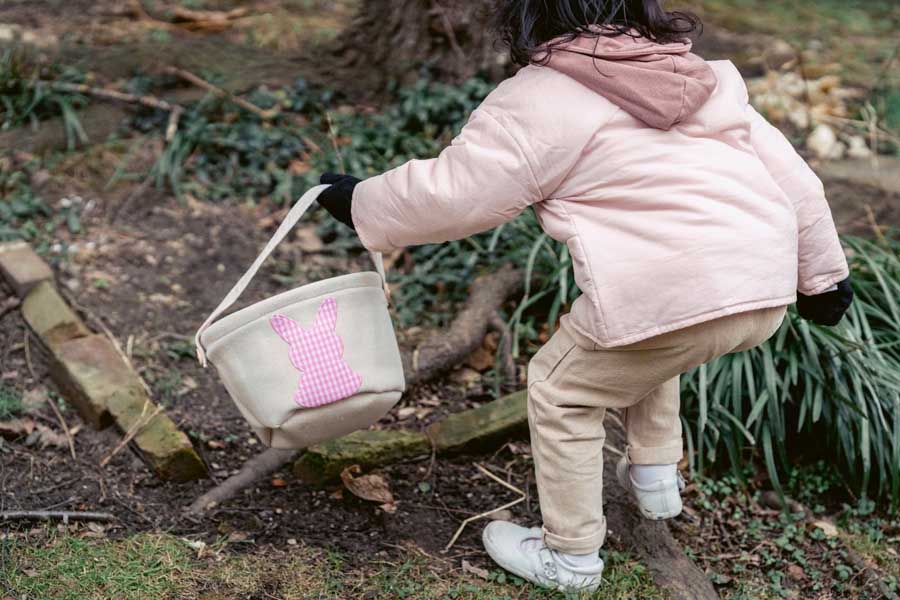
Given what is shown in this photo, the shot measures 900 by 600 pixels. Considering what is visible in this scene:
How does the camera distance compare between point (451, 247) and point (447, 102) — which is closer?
point (451, 247)

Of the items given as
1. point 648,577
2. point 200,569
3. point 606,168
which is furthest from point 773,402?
point 200,569

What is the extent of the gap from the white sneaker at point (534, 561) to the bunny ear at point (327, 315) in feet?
2.56

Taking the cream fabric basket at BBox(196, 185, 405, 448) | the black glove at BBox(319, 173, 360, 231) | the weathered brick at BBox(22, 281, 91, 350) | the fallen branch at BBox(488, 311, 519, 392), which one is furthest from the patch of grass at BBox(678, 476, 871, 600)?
the weathered brick at BBox(22, 281, 91, 350)

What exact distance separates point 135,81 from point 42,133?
523 mm

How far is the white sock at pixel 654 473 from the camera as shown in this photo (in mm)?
2562

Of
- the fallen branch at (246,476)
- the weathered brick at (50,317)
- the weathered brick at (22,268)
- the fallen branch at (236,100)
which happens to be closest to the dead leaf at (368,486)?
the fallen branch at (246,476)

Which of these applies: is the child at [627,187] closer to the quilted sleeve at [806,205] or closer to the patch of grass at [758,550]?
the quilted sleeve at [806,205]

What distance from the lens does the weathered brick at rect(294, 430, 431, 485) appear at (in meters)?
2.86

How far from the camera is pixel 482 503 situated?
2.91 meters

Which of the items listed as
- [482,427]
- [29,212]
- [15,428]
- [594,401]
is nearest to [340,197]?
[594,401]

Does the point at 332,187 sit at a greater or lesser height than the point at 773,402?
greater

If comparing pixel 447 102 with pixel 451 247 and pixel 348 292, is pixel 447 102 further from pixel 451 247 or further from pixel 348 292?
pixel 348 292

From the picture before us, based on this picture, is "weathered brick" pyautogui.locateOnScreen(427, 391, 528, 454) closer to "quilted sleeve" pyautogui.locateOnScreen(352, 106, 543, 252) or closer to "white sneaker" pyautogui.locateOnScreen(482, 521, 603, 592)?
"white sneaker" pyautogui.locateOnScreen(482, 521, 603, 592)

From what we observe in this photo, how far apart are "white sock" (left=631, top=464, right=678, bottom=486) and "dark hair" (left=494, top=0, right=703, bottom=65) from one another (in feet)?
3.62
